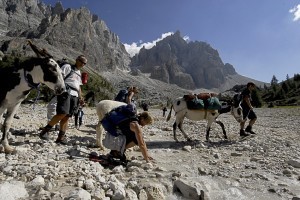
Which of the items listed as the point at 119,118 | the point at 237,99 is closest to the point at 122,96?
the point at 237,99

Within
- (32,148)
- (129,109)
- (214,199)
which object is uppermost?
(129,109)

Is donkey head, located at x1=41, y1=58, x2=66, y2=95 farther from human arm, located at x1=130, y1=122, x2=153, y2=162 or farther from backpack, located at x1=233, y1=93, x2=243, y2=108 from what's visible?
backpack, located at x1=233, y1=93, x2=243, y2=108

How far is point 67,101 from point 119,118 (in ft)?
6.71

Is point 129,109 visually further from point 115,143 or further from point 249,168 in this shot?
point 249,168

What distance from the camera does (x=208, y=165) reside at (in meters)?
8.98

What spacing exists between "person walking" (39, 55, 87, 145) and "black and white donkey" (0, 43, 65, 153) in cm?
198

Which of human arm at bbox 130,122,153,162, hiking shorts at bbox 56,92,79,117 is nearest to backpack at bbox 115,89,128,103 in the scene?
hiking shorts at bbox 56,92,79,117

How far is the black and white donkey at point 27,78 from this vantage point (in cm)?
720

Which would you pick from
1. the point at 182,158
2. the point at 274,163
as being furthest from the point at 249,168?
the point at 182,158

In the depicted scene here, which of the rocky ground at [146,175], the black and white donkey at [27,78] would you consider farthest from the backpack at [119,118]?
the black and white donkey at [27,78]

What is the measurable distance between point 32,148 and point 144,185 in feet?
12.4

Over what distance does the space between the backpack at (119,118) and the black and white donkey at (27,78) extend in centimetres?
157

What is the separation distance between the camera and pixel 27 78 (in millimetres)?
7262

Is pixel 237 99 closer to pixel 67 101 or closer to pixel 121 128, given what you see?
pixel 121 128
